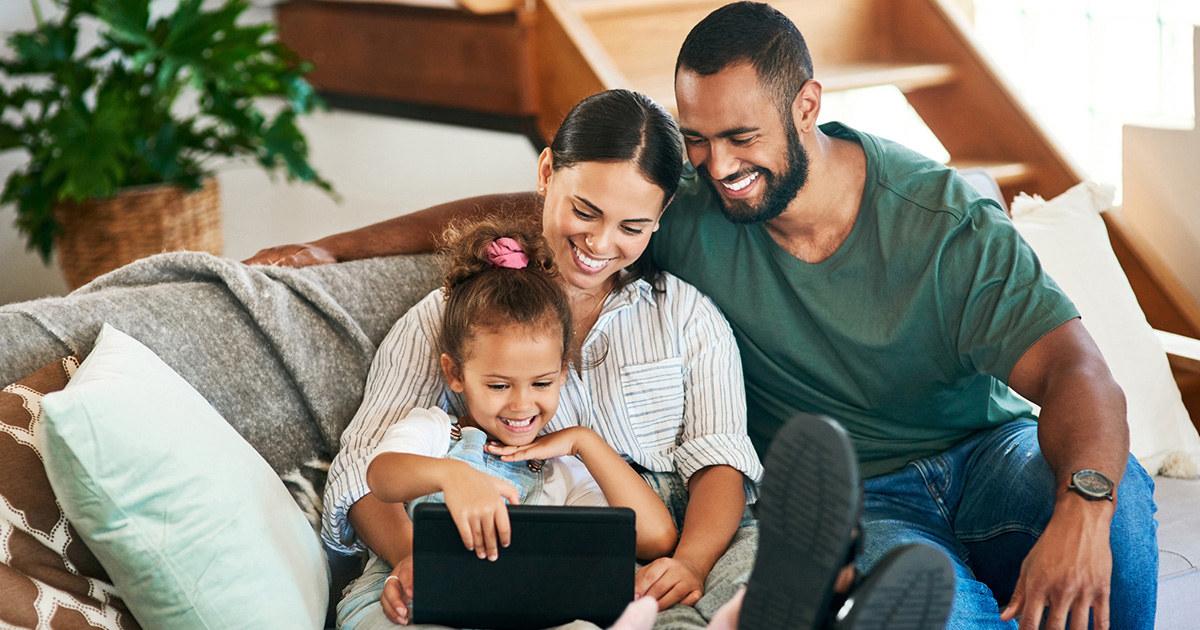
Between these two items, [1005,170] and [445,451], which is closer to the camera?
[445,451]

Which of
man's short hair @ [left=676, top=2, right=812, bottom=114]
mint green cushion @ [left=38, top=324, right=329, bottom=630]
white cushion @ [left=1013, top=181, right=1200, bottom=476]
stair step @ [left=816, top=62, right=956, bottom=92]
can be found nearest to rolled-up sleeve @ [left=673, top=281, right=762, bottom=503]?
man's short hair @ [left=676, top=2, right=812, bottom=114]

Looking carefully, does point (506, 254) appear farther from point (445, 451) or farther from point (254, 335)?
point (254, 335)

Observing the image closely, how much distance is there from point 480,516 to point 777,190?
69cm

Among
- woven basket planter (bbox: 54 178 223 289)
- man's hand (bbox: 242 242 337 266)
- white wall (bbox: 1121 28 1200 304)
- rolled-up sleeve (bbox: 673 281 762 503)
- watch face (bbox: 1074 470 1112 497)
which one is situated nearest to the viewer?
watch face (bbox: 1074 470 1112 497)

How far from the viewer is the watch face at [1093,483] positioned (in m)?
1.19

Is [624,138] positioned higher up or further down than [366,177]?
higher up

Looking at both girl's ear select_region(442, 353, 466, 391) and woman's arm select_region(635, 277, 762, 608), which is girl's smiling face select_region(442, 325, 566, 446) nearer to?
girl's ear select_region(442, 353, 466, 391)

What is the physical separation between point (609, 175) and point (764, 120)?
0.26 m

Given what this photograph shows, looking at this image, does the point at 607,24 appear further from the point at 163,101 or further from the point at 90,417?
the point at 90,417

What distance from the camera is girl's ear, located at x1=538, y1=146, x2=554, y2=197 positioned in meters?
1.49

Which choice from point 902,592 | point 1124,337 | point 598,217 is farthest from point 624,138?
point 1124,337

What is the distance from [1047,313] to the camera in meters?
1.38

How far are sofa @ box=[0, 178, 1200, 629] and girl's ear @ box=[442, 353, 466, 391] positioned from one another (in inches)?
8.3

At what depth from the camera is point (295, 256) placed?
65.8 inches
